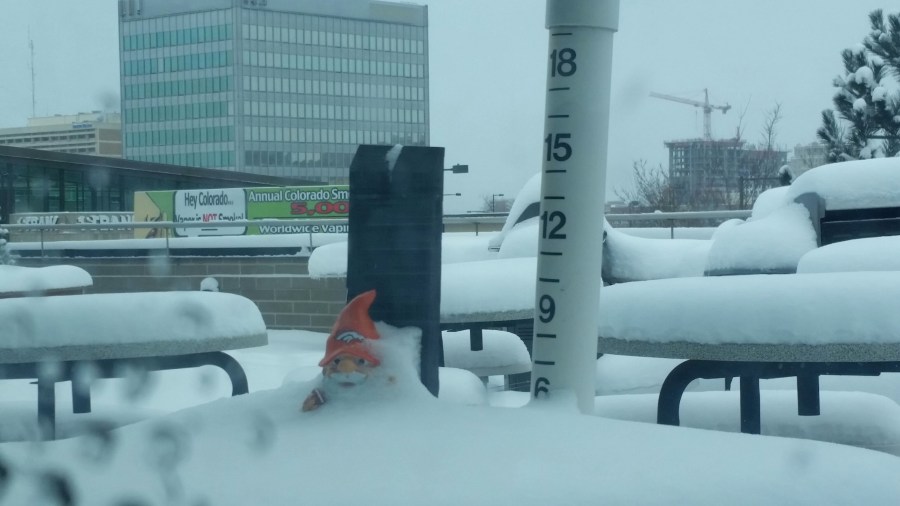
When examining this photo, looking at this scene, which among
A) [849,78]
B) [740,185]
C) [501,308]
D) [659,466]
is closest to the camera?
[659,466]

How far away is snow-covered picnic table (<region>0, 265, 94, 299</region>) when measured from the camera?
254 centimetres

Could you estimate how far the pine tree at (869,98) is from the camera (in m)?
3.54

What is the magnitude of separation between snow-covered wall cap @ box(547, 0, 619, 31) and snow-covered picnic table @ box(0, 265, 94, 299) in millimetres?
1497

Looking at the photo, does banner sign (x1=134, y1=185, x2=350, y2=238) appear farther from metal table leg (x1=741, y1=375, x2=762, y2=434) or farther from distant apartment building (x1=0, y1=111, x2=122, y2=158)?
metal table leg (x1=741, y1=375, x2=762, y2=434)

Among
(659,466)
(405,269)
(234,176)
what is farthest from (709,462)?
(234,176)

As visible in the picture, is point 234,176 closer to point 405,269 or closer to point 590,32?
point 405,269

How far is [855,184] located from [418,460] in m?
2.54

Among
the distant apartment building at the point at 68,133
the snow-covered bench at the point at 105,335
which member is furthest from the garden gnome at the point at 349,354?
the snow-covered bench at the point at 105,335

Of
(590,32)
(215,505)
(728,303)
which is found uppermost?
(590,32)

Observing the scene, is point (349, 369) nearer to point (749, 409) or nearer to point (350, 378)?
point (350, 378)

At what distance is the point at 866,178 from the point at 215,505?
8.97 ft

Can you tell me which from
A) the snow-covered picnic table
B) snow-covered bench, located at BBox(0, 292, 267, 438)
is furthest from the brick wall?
snow-covered bench, located at BBox(0, 292, 267, 438)

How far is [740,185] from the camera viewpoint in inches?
153

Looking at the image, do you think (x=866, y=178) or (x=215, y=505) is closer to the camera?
(x=215, y=505)
